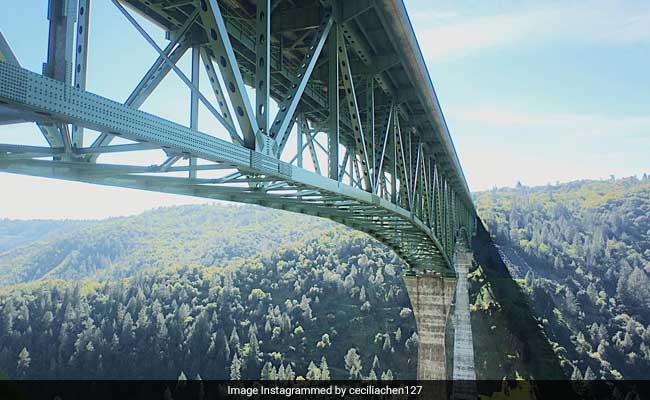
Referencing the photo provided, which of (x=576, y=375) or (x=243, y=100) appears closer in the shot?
(x=243, y=100)

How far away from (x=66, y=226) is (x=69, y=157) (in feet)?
660

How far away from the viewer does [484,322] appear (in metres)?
66.2

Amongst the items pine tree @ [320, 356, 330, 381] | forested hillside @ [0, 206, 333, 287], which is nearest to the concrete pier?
pine tree @ [320, 356, 330, 381]

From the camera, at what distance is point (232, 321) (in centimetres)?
8188

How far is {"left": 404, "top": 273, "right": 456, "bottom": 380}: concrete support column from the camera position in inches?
928

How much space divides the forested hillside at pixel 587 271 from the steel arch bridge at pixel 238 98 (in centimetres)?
6213

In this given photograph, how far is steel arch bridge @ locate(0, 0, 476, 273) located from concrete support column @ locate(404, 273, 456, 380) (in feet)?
40.7

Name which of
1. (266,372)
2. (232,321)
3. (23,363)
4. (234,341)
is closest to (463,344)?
(266,372)

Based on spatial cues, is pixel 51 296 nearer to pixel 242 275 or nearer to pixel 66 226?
pixel 242 275

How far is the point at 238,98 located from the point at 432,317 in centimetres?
2231

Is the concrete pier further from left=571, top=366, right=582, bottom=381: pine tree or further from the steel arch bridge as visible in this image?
left=571, top=366, right=582, bottom=381: pine tree

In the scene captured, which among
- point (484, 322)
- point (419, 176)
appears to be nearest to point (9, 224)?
point (484, 322)
